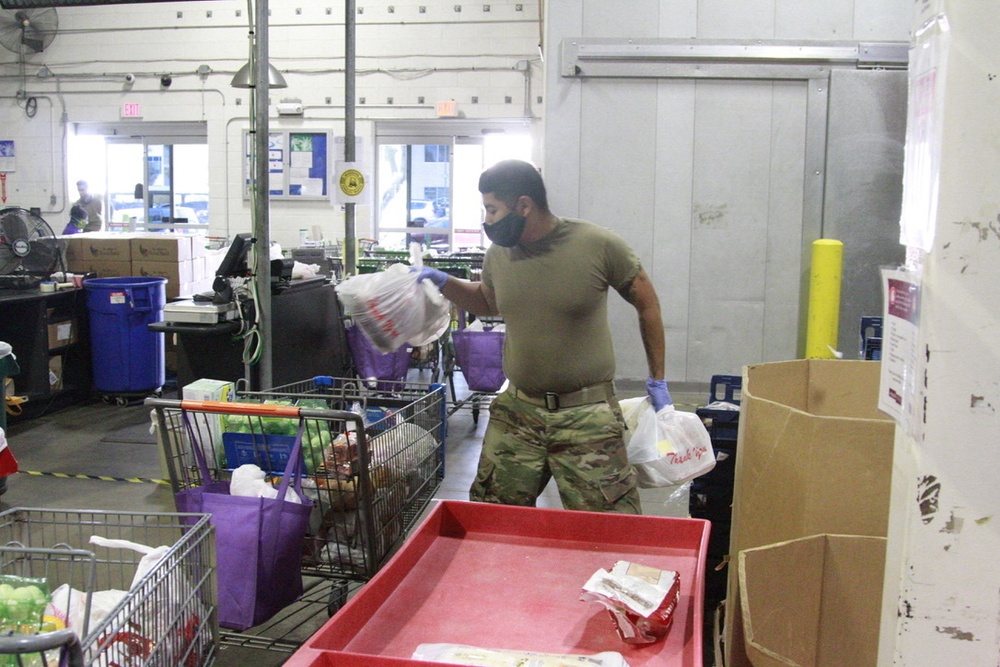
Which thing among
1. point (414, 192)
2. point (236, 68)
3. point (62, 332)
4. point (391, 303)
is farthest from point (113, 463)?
point (236, 68)

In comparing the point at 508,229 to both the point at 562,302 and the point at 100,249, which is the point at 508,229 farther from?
the point at 100,249

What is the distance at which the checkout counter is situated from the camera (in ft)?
17.1

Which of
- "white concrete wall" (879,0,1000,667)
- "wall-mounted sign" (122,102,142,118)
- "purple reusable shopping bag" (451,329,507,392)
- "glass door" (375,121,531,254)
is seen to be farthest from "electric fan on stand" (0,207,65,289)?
"white concrete wall" (879,0,1000,667)

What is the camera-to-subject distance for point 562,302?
106 inches

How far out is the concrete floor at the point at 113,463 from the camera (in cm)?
476

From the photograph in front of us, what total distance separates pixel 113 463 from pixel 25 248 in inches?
99.8

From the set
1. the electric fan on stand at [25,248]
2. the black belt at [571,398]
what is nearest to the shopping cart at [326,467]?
the black belt at [571,398]

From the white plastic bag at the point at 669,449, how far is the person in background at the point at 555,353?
0.07 metres

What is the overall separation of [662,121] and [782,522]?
3356mm

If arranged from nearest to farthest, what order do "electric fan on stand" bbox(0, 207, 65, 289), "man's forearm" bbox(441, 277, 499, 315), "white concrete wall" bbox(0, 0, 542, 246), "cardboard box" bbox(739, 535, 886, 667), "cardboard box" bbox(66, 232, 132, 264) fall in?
1. "cardboard box" bbox(739, 535, 886, 667)
2. "man's forearm" bbox(441, 277, 499, 315)
3. "electric fan on stand" bbox(0, 207, 65, 289)
4. "cardboard box" bbox(66, 232, 132, 264)
5. "white concrete wall" bbox(0, 0, 542, 246)

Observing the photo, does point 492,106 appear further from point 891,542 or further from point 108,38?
point 891,542

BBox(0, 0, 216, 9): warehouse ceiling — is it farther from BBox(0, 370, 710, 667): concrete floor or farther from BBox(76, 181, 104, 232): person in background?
BBox(76, 181, 104, 232): person in background

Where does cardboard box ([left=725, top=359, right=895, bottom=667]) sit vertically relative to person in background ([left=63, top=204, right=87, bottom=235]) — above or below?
below

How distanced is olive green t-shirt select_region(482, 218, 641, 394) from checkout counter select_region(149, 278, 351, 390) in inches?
107
